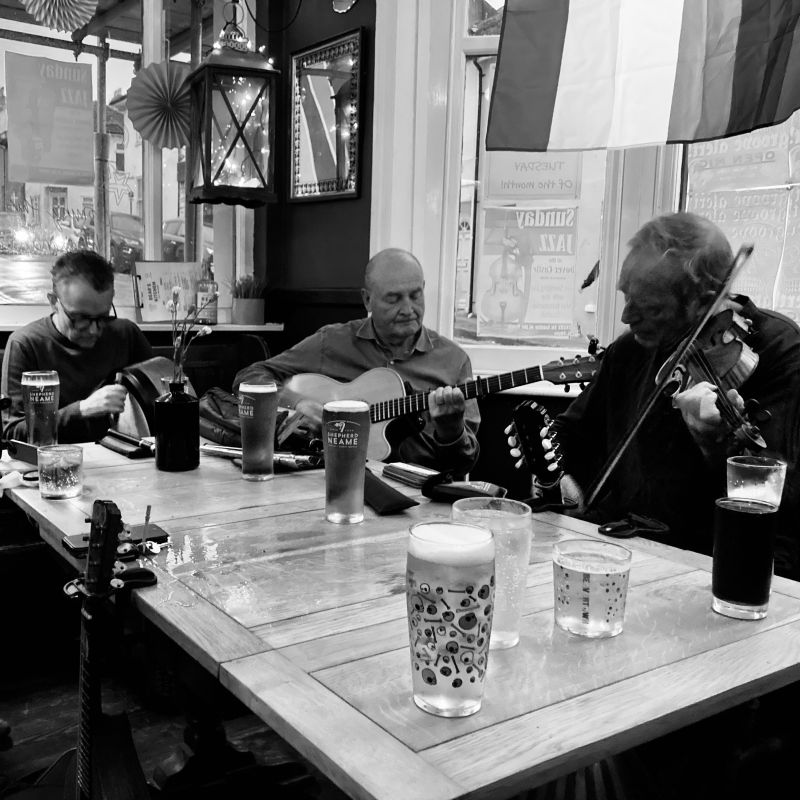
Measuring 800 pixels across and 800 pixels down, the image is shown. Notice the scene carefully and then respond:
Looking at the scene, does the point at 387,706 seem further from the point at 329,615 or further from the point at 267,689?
the point at 329,615

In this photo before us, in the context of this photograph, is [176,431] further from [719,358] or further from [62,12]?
[62,12]

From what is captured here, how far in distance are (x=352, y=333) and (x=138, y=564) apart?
2.00 m

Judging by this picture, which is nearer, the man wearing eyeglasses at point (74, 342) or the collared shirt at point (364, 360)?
the man wearing eyeglasses at point (74, 342)

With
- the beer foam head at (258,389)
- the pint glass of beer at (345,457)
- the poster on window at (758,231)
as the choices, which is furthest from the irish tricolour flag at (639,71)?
the pint glass of beer at (345,457)

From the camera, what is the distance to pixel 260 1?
397cm

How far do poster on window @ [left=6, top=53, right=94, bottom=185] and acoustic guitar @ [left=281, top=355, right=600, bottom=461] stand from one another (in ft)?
5.41

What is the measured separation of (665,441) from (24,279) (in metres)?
2.80

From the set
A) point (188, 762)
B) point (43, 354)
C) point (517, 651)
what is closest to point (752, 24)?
point (517, 651)

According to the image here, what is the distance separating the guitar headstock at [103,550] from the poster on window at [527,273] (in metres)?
2.49

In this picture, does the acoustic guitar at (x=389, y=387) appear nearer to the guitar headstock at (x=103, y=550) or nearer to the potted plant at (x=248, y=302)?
the potted plant at (x=248, y=302)

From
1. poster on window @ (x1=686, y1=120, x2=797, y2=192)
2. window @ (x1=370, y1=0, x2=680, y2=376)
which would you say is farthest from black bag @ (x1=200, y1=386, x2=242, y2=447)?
poster on window @ (x1=686, y1=120, x2=797, y2=192)

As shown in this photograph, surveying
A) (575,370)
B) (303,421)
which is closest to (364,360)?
(303,421)

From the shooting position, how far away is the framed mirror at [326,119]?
3.58m

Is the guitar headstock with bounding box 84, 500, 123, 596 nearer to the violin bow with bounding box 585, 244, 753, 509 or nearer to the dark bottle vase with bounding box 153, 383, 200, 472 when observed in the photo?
the dark bottle vase with bounding box 153, 383, 200, 472
